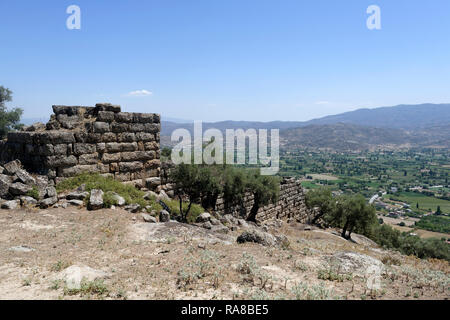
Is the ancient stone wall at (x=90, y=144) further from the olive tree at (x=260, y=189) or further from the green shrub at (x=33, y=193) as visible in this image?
the olive tree at (x=260, y=189)

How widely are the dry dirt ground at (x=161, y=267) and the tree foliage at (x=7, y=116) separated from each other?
30381mm

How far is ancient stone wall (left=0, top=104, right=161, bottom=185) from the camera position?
9.49 meters

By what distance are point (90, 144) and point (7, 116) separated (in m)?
30.0

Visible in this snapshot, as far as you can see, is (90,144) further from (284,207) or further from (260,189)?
(284,207)

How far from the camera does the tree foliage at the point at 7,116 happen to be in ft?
105

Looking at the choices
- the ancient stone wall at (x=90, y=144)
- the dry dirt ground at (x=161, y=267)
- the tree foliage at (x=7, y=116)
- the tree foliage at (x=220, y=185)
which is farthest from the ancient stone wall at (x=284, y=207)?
the tree foliage at (x=7, y=116)

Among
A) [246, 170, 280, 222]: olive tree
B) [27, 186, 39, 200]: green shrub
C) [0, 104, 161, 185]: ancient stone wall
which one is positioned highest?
[0, 104, 161, 185]: ancient stone wall

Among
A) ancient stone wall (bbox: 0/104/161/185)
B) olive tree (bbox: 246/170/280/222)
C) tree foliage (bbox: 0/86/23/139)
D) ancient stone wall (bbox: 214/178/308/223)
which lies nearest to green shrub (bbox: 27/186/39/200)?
ancient stone wall (bbox: 0/104/161/185)

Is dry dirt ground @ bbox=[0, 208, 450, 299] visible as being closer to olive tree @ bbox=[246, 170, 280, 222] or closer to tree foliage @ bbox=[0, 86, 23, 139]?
olive tree @ bbox=[246, 170, 280, 222]

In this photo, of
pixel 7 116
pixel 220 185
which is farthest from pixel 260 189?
pixel 7 116

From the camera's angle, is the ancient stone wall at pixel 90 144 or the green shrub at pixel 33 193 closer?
the green shrub at pixel 33 193

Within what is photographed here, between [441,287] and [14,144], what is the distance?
1219cm

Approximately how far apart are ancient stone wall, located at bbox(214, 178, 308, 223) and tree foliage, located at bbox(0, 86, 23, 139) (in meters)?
28.0
